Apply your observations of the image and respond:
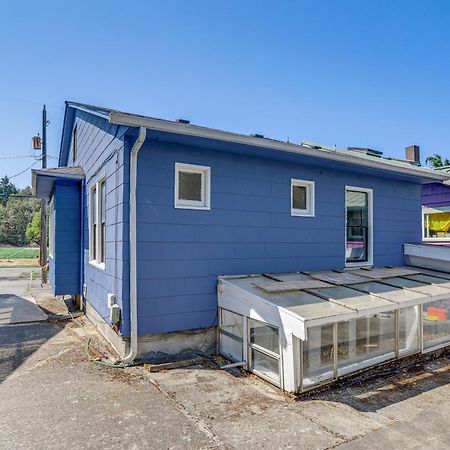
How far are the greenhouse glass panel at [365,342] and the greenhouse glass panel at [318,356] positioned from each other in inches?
9.8

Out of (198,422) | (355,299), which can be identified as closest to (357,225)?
(355,299)

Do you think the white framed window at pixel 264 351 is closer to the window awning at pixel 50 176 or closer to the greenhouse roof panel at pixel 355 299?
the greenhouse roof panel at pixel 355 299

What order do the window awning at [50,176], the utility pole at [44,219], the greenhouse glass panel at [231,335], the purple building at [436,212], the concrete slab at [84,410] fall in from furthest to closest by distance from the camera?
the utility pole at [44,219]
the purple building at [436,212]
the window awning at [50,176]
the greenhouse glass panel at [231,335]
the concrete slab at [84,410]

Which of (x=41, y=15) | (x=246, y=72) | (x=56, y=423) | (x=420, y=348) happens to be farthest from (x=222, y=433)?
(x=41, y=15)

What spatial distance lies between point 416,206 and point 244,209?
17.8ft

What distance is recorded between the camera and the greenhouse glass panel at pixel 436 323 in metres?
6.06

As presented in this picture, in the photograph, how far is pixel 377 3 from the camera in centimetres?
740

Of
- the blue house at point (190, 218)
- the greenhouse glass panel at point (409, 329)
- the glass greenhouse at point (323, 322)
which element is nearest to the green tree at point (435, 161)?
the blue house at point (190, 218)

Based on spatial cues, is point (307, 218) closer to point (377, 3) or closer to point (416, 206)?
point (416, 206)

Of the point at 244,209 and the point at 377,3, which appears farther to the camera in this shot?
the point at 377,3

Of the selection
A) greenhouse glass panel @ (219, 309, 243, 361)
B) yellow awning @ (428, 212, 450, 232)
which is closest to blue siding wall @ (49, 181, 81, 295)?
greenhouse glass panel @ (219, 309, 243, 361)

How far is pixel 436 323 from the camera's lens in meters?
6.42

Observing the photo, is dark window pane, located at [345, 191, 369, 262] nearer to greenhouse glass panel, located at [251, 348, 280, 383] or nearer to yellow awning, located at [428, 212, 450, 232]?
greenhouse glass panel, located at [251, 348, 280, 383]

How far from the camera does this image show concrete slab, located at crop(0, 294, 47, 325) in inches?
306
